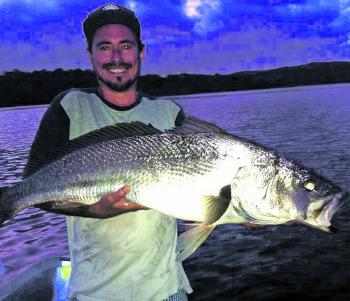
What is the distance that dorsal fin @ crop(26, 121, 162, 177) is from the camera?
376cm

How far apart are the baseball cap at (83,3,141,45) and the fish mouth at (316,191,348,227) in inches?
88.5

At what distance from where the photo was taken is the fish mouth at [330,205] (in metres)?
3.52

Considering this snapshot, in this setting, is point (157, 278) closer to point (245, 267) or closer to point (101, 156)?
point (101, 156)

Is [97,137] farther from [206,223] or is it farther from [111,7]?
[111,7]

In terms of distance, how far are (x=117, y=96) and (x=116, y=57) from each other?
1.12 feet

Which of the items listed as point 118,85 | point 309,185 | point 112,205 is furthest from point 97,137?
point 309,185

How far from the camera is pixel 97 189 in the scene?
368cm

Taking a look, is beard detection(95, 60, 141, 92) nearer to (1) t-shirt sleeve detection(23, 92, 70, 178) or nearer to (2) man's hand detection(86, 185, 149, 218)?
(1) t-shirt sleeve detection(23, 92, 70, 178)

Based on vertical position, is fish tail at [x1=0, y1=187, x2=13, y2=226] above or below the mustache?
below

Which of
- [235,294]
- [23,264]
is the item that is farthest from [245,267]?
[23,264]

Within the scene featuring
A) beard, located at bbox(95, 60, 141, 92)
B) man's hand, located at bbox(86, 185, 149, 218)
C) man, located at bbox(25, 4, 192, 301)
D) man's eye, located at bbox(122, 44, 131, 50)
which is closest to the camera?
man's hand, located at bbox(86, 185, 149, 218)

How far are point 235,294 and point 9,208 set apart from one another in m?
8.03

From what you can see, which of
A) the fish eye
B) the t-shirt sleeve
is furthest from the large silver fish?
the t-shirt sleeve

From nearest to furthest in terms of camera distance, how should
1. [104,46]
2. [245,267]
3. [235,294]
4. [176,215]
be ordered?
[176,215], [104,46], [235,294], [245,267]
